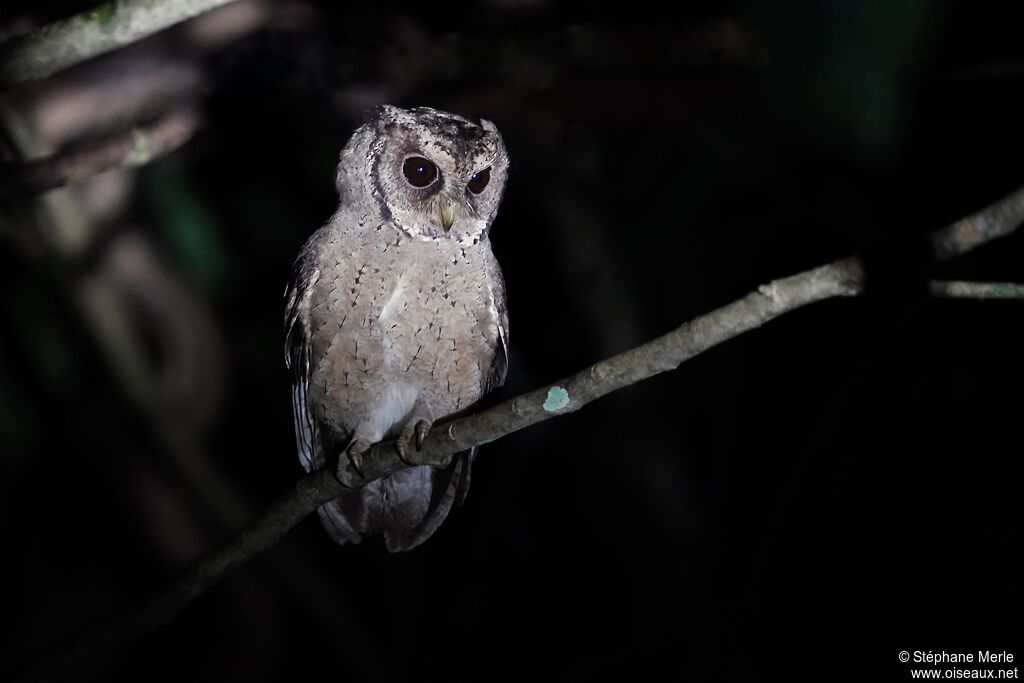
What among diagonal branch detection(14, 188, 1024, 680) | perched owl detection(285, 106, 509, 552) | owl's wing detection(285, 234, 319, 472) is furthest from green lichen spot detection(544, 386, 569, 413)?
owl's wing detection(285, 234, 319, 472)

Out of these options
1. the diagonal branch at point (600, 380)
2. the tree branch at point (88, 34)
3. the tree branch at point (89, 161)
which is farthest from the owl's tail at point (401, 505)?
the tree branch at point (88, 34)

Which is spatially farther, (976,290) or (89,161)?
(89,161)

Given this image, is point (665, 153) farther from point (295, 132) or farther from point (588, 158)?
point (295, 132)

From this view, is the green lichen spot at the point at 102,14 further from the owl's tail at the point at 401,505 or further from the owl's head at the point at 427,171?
the owl's tail at the point at 401,505

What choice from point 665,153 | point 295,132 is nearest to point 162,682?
point 295,132

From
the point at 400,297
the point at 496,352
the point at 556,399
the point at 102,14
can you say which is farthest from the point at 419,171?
the point at 556,399

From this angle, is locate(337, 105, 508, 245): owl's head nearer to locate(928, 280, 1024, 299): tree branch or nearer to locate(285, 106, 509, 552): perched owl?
locate(285, 106, 509, 552): perched owl

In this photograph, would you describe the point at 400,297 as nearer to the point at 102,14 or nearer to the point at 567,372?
the point at 102,14
